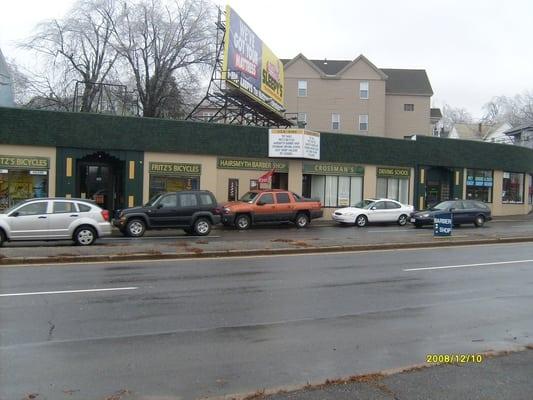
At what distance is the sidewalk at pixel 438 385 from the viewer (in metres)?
4.50

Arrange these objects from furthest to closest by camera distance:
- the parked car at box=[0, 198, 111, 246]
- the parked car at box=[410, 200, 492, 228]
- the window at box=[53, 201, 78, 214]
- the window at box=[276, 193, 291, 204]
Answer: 1. the parked car at box=[410, 200, 492, 228]
2. the window at box=[276, 193, 291, 204]
3. the window at box=[53, 201, 78, 214]
4. the parked car at box=[0, 198, 111, 246]

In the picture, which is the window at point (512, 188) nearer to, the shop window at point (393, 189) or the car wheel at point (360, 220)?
the shop window at point (393, 189)

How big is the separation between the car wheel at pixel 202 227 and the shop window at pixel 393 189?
14558 mm

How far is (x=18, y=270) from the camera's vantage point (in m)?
11.7

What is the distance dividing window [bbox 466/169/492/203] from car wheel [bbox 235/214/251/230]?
60.0 ft

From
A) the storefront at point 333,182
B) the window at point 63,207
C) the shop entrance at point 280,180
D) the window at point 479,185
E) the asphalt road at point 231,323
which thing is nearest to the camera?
the asphalt road at point 231,323

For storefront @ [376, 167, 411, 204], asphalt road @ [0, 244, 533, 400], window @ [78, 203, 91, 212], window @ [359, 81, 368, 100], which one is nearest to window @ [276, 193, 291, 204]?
storefront @ [376, 167, 411, 204]

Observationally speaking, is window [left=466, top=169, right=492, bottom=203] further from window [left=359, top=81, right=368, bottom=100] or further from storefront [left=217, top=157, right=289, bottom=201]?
window [left=359, top=81, right=368, bottom=100]

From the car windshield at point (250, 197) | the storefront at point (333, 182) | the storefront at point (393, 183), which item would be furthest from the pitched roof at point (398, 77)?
the car windshield at point (250, 197)

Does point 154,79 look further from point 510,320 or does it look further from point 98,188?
point 510,320

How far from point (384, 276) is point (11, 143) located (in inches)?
734

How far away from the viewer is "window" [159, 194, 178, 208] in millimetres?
20209

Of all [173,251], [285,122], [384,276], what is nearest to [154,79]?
[285,122]

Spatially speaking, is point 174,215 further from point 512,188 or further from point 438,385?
point 512,188
